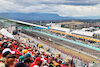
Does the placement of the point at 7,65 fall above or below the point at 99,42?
above

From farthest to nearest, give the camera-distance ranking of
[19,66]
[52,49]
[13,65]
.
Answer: [52,49], [13,65], [19,66]

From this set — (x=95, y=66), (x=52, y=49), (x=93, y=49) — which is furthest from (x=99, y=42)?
(x=95, y=66)

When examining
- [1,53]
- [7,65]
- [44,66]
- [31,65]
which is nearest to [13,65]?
[7,65]

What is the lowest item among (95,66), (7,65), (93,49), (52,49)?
(93,49)

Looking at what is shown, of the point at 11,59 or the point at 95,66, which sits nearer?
the point at 11,59

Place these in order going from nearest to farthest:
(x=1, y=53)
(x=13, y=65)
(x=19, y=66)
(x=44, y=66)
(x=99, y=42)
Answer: (x=19, y=66)
(x=13, y=65)
(x=44, y=66)
(x=1, y=53)
(x=99, y=42)

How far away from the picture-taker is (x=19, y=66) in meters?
1.26

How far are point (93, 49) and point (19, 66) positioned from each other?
11.4 metres

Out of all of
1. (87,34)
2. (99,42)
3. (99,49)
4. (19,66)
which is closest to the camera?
(19,66)

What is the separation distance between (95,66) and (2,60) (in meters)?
3.43

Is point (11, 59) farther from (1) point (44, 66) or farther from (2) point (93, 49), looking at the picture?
(2) point (93, 49)

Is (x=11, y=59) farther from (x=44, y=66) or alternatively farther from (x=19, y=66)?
(x=44, y=66)

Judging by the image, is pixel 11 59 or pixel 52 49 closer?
pixel 11 59

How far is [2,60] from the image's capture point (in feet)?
5.85
